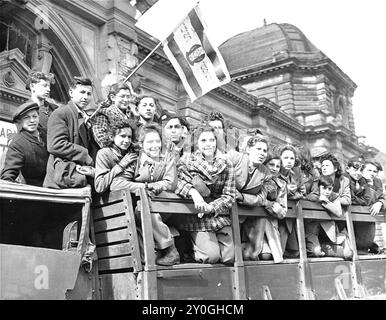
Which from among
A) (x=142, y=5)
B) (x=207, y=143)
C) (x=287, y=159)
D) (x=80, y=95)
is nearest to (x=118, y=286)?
(x=207, y=143)

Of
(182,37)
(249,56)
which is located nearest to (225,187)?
(182,37)

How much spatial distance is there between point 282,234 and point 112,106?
2.34m

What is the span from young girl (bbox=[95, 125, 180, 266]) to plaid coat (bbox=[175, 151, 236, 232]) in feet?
0.56

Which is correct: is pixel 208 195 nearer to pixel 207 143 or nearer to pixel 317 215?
pixel 207 143

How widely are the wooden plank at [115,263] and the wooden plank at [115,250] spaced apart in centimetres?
4

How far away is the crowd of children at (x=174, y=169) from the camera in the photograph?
3.87 metres

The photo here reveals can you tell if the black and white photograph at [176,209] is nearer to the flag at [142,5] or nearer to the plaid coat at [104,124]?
the plaid coat at [104,124]

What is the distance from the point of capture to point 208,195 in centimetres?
414

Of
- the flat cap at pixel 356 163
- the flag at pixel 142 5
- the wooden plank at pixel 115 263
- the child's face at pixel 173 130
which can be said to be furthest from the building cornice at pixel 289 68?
the wooden plank at pixel 115 263

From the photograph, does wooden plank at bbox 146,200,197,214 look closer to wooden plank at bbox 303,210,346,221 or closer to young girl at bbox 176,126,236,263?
young girl at bbox 176,126,236,263

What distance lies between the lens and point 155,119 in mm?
5367

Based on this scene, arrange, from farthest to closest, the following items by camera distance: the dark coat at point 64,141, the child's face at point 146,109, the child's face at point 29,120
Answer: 1. the child's face at point 146,109
2. the child's face at point 29,120
3. the dark coat at point 64,141

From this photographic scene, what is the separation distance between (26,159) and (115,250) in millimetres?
1170
